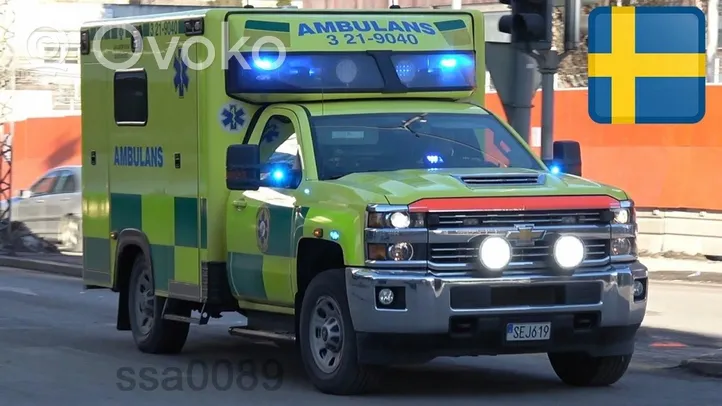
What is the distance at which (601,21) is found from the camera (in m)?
19.9

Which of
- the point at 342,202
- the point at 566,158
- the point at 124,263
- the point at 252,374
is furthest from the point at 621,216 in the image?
the point at 124,263

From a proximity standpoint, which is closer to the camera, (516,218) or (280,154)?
(516,218)

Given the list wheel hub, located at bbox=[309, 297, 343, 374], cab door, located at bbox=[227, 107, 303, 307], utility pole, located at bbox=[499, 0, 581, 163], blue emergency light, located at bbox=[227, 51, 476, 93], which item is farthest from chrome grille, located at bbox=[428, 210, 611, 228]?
utility pole, located at bbox=[499, 0, 581, 163]

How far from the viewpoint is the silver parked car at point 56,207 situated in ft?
92.0

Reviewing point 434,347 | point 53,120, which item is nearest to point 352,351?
point 434,347

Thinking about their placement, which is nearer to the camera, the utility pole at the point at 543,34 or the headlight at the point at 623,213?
the headlight at the point at 623,213

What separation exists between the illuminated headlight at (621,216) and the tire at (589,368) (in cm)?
96

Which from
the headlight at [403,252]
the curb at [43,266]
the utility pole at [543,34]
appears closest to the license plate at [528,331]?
the headlight at [403,252]

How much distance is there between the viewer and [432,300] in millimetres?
9453

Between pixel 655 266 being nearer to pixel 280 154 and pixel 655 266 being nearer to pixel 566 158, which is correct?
pixel 566 158

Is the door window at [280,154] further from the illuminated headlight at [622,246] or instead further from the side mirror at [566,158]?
the illuminated headlight at [622,246]

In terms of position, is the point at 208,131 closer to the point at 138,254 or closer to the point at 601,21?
the point at 138,254

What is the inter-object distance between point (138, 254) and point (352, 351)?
4.08 meters

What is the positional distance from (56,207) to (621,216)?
64.8 feet
